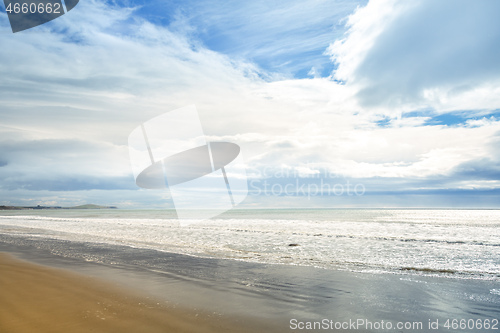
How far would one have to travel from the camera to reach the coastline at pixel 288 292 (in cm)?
556

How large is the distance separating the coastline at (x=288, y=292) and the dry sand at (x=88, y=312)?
35cm

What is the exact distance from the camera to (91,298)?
20.4ft

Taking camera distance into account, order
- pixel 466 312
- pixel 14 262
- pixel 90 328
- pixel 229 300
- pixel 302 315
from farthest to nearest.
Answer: pixel 14 262 < pixel 229 300 < pixel 466 312 < pixel 302 315 < pixel 90 328

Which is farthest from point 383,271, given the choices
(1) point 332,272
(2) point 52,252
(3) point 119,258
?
(2) point 52,252

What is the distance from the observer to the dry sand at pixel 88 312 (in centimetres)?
462

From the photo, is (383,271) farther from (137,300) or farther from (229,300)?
(137,300)

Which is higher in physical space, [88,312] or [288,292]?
[88,312]

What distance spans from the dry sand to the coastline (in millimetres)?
354

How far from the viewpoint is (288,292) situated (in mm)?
7059

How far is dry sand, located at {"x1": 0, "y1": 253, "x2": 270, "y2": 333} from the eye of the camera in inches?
182

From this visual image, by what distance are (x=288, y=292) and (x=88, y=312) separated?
4.25 meters

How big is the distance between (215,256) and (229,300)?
6747mm

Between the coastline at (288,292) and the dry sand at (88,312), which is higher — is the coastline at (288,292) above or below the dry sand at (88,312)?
below

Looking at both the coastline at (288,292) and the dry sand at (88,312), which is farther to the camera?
the coastline at (288,292)
